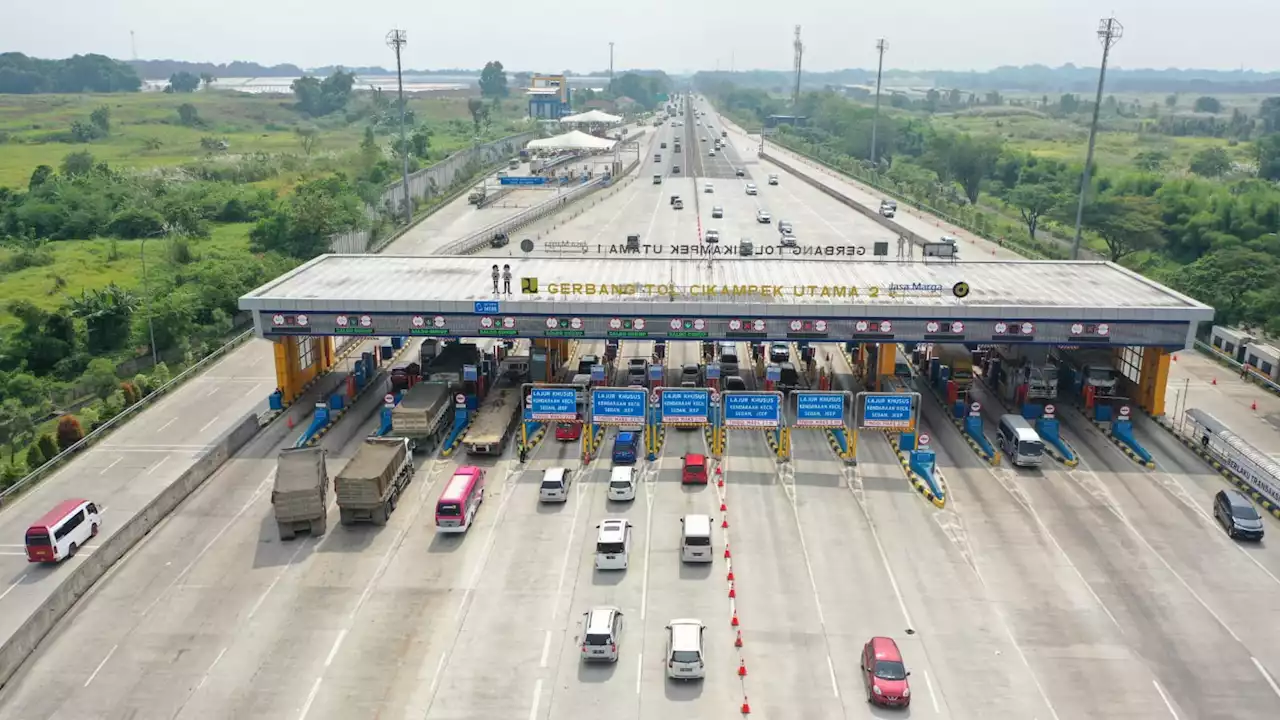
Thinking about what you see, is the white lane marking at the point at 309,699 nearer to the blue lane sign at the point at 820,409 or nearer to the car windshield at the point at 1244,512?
the blue lane sign at the point at 820,409

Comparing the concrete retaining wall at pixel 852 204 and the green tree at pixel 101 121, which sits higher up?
the green tree at pixel 101 121

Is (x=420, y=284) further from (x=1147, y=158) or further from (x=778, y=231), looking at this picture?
(x=1147, y=158)

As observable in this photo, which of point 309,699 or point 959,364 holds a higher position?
point 959,364

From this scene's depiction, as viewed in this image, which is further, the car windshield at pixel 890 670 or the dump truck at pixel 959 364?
the dump truck at pixel 959 364

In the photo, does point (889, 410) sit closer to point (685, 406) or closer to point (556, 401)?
point (685, 406)

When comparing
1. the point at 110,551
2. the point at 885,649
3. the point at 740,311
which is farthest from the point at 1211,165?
the point at 110,551

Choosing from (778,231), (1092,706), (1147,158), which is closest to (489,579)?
(1092,706)

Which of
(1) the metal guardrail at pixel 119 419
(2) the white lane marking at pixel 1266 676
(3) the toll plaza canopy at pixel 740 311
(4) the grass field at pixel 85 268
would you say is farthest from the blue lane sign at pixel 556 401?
(4) the grass field at pixel 85 268
